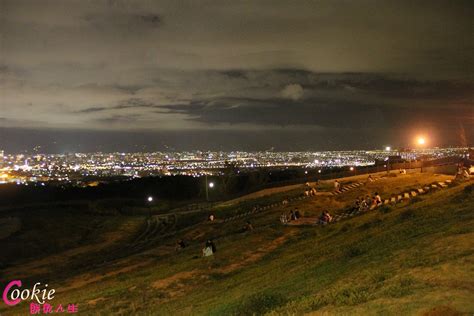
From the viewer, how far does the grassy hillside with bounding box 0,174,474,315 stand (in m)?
7.28

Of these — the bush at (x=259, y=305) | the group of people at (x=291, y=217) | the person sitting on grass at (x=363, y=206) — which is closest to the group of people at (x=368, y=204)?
the person sitting on grass at (x=363, y=206)

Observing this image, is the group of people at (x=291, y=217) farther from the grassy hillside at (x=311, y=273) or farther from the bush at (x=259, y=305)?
the bush at (x=259, y=305)

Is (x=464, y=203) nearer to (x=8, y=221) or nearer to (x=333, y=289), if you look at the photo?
(x=333, y=289)

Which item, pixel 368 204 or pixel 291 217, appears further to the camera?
pixel 291 217

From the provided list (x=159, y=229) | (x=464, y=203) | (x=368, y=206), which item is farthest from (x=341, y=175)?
(x=464, y=203)

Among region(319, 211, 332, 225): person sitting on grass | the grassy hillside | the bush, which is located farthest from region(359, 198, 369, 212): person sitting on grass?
the bush

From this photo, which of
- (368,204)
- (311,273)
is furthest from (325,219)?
(311,273)

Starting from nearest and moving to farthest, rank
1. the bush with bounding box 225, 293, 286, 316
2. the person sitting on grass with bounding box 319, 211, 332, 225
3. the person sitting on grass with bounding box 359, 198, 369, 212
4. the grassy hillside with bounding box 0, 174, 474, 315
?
1. the grassy hillside with bounding box 0, 174, 474, 315
2. the bush with bounding box 225, 293, 286, 316
3. the person sitting on grass with bounding box 319, 211, 332, 225
4. the person sitting on grass with bounding box 359, 198, 369, 212

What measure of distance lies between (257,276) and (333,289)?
482 cm

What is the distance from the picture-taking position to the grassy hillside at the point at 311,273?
23.9ft

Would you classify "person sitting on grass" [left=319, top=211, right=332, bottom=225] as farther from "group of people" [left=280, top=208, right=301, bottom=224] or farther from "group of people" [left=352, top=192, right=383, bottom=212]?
"group of people" [left=352, top=192, right=383, bottom=212]

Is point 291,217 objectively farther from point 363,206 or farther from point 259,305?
point 259,305

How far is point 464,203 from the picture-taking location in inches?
646

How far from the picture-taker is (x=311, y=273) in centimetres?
1135
